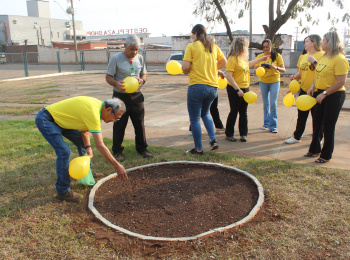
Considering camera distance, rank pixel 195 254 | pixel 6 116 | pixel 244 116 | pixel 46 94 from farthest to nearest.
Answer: pixel 46 94
pixel 6 116
pixel 244 116
pixel 195 254

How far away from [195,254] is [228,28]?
16083mm

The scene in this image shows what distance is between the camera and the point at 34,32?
70.2m

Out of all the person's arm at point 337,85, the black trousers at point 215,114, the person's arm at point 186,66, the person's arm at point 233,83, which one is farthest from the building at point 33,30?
the person's arm at point 337,85

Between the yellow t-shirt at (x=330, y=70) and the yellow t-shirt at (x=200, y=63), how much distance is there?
163cm

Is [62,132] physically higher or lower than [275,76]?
lower

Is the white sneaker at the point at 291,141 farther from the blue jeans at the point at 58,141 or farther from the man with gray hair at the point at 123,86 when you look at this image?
the blue jeans at the point at 58,141

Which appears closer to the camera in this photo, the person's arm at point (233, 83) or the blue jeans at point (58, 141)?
the blue jeans at point (58, 141)

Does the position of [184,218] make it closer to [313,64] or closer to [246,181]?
[246,181]

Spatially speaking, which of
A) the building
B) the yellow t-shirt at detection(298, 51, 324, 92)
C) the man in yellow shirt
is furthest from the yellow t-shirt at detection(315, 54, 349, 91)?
the building

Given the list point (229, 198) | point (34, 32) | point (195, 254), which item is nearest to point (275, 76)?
point (229, 198)

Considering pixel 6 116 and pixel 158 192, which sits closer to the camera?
pixel 158 192

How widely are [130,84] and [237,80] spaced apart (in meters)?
2.27

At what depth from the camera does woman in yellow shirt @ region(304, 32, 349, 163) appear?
4613 millimetres

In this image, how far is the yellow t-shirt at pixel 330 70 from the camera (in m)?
4.61
